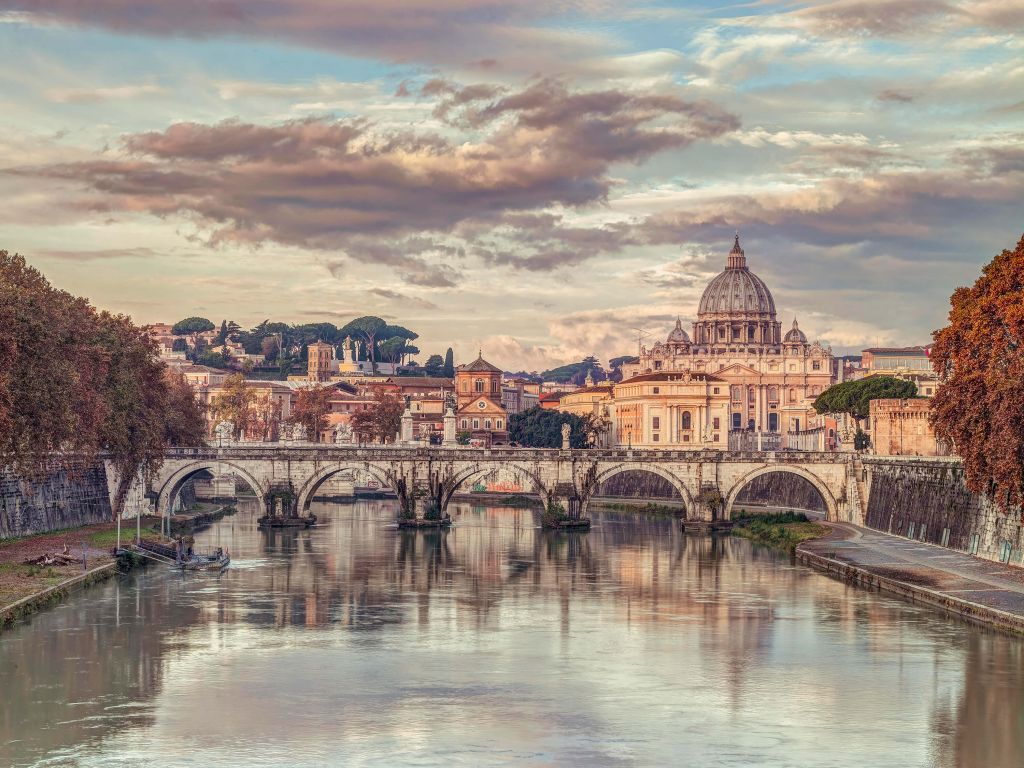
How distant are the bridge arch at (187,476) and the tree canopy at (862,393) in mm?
56245

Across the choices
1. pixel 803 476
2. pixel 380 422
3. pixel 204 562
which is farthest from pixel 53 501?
pixel 380 422

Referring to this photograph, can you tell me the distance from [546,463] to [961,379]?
42194mm

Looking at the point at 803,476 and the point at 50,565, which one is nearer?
the point at 50,565

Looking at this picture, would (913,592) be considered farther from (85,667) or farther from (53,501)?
(53,501)

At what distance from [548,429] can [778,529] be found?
84.1 meters

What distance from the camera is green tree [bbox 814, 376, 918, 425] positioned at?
138625 mm

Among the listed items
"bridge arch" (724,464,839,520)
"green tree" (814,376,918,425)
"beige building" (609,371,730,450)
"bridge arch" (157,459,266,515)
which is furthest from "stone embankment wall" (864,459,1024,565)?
"beige building" (609,371,730,450)

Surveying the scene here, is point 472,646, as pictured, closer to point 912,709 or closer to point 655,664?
point 655,664

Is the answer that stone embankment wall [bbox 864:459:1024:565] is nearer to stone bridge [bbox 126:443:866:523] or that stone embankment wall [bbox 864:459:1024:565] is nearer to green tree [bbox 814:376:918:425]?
stone bridge [bbox 126:443:866:523]

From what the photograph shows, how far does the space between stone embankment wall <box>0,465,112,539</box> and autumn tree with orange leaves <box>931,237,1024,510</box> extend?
4046 cm

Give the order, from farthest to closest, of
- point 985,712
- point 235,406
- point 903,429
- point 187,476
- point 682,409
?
point 682,409 → point 235,406 → point 903,429 → point 187,476 → point 985,712

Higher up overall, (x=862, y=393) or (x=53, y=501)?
(x=862, y=393)

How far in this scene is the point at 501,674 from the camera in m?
47.4

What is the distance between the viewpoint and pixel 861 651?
2010 inches
